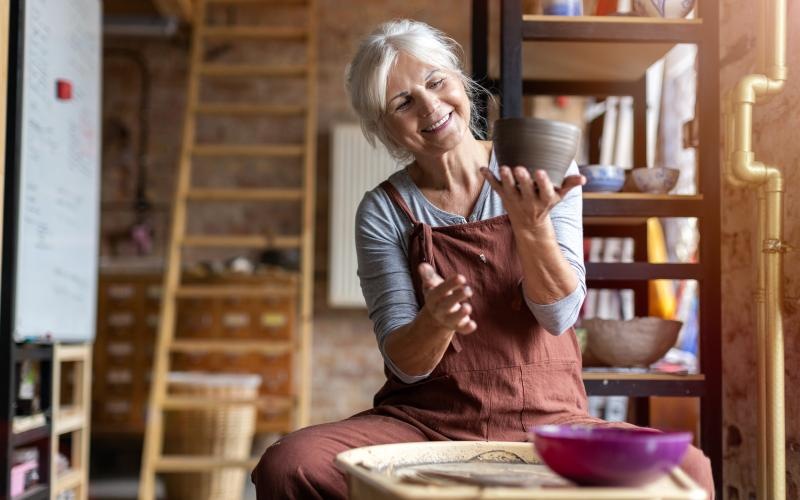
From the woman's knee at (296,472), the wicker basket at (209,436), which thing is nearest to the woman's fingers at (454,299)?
the woman's knee at (296,472)

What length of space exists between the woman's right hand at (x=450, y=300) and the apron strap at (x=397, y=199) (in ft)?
1.44

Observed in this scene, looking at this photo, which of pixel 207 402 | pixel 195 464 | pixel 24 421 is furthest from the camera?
pixel 207 402

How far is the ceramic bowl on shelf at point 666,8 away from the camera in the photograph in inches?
82.9

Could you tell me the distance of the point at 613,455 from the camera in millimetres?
978

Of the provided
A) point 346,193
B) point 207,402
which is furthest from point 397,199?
point 346,193

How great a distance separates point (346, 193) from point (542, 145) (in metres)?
4.11

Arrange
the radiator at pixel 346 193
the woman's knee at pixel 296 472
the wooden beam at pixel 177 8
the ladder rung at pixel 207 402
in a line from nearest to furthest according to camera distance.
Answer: the woman's knee at pixel 296 472 < the ladder rung at pixel 207 402 < the wooden beam at pixel 177 8 < the radiator at pixel 346 193

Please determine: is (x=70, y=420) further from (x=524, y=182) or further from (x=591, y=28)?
(x=524, y=182)

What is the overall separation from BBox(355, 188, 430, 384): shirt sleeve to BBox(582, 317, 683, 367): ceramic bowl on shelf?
63 centimetres

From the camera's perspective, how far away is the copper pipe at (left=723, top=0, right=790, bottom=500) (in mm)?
1812

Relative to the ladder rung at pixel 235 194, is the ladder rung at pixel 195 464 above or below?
below

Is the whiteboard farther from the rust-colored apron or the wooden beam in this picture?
the wooden beam

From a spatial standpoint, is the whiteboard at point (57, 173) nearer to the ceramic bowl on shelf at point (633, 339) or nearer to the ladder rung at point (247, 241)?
the ladder rung at point (247, 241)

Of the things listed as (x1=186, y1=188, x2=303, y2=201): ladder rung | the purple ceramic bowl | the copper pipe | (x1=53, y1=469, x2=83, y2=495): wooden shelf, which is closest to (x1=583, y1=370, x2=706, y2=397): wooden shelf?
the copper pipe
